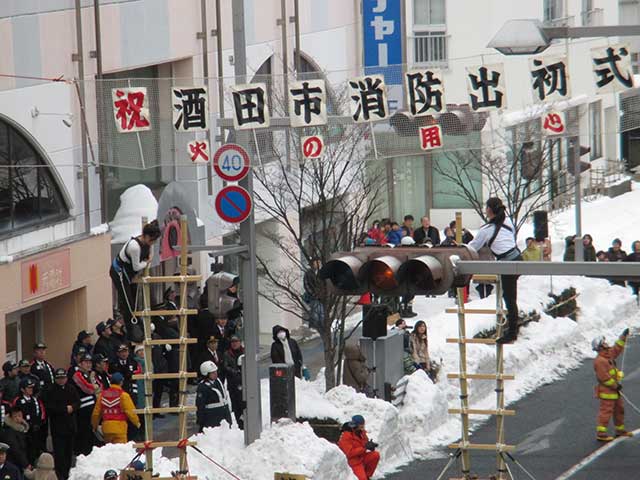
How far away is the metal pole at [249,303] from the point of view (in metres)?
20.4

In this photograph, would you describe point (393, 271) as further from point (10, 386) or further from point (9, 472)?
point (10, 386)

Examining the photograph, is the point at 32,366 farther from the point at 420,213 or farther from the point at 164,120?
the point at 420,213

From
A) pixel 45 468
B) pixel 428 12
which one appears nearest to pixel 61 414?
pixel 45 468

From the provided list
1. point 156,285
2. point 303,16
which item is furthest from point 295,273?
point 303,16

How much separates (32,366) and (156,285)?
29.9 ft

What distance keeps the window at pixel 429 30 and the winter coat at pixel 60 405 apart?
101ft

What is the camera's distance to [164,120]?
20.6 metres

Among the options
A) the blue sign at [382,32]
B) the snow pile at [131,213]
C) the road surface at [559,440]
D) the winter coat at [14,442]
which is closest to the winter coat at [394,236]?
the blue sign at [382,32]

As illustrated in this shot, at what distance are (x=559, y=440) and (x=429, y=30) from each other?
27.2m

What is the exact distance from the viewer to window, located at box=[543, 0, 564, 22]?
51.9 meters

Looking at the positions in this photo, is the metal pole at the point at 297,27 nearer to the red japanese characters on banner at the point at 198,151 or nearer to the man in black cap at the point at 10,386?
the red japanese characters on banner at the point at 198,151

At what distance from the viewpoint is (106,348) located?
2358 cm

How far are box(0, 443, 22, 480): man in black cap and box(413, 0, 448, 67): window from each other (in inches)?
1311

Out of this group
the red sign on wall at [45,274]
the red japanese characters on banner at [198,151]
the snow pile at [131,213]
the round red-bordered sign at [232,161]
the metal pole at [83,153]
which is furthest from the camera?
the snow pile at [131,213]
